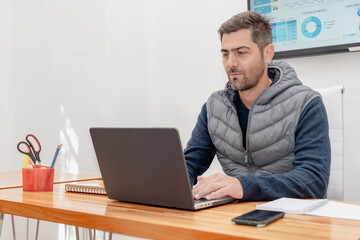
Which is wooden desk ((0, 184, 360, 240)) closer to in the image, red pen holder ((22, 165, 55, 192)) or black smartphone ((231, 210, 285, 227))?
black smartphone ((231, 210, 285, 227))

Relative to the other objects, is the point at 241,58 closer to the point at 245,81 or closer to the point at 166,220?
the point at 245,81

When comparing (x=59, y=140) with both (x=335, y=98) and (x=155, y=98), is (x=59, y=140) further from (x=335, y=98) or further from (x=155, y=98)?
(x=335, y=98)

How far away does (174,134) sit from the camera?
849 mm

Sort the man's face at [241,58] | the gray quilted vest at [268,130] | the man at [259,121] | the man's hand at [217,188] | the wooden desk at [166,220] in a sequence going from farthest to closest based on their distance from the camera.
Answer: the man's face at [241,58]
the gray quilted vest at [268,130]
the man at [259,121]
the man's hand at [217,188]
the wooden desk at [166,220]

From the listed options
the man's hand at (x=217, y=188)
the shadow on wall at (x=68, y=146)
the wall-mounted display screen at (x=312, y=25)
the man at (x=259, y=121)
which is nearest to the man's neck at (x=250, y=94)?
the man at (x=259, y=121)

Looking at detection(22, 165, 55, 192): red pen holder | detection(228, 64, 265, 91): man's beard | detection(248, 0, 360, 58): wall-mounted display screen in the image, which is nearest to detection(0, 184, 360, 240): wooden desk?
detection(22, 165, 55, 192): red pen holder

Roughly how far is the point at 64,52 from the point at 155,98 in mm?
669

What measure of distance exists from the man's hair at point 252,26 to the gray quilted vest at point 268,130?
0.16 meters

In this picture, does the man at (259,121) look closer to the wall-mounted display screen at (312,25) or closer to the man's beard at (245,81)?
the man's beard at (245,81)

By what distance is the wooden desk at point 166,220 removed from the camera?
0.69m

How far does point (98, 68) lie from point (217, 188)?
1.70 meters

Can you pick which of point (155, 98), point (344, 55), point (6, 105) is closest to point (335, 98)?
point (344, 55)

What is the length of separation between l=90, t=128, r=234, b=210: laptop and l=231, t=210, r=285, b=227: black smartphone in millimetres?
142

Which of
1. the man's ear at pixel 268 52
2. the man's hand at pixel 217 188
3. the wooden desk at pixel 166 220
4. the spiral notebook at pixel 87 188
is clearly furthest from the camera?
the man's ear at pixel 268 52
